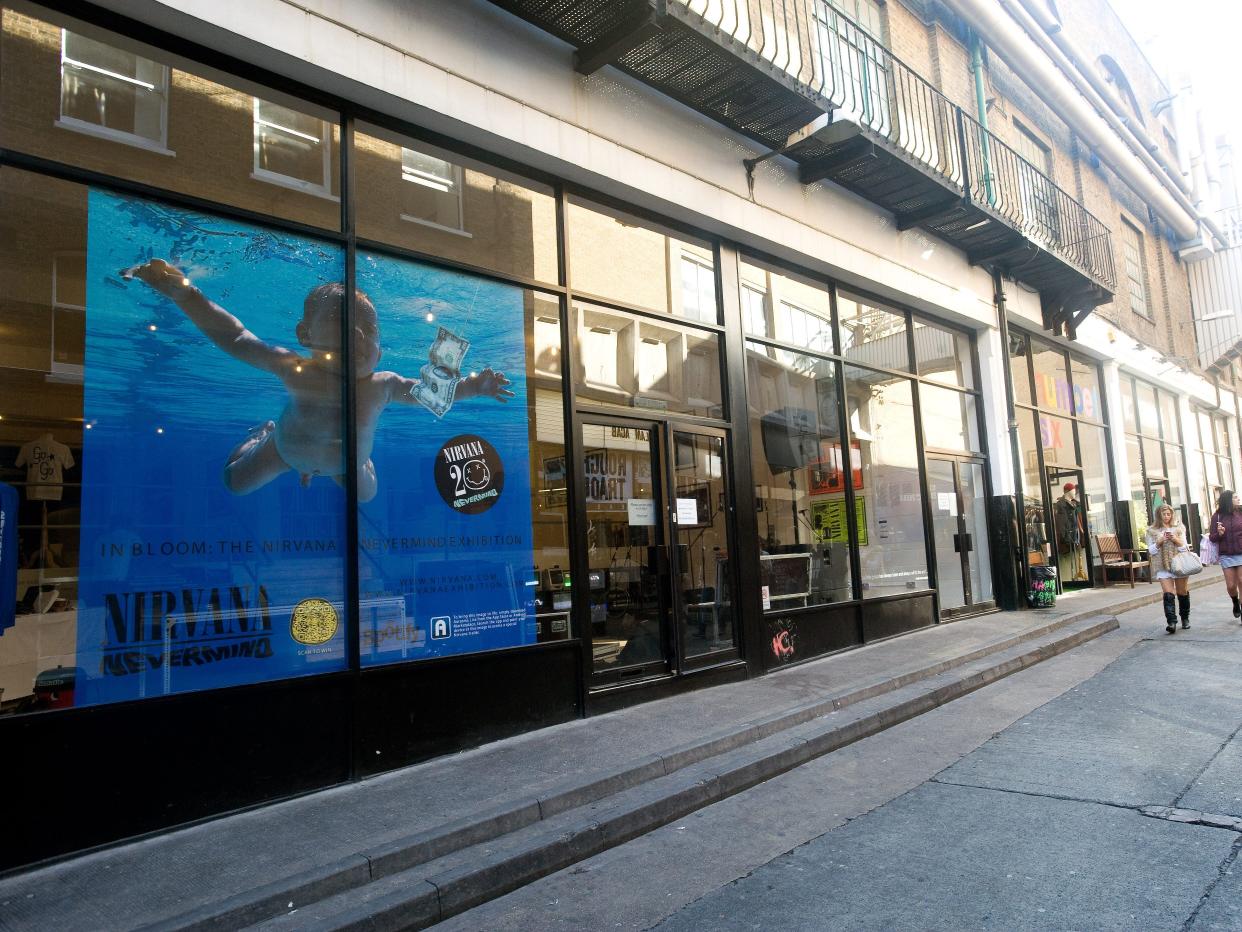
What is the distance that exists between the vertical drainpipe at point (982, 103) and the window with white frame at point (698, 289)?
18.1ft

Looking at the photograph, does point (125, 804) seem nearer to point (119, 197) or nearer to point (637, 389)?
point (119, 197)

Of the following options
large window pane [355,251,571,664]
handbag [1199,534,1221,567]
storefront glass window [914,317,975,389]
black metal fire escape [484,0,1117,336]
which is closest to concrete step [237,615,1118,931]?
large window pane [355,251,571,664]

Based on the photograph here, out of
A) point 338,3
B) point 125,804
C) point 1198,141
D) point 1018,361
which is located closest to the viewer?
point 125,804

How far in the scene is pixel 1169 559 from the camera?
10.3 metres

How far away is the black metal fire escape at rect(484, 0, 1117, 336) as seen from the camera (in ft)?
22.8

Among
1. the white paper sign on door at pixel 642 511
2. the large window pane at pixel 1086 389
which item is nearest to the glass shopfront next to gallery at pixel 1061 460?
the large window pane at pixel 1086 389

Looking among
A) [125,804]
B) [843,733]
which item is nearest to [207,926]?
[125,804]

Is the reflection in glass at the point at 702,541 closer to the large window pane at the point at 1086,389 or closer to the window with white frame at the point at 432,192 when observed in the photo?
the window with white frame at the point at 432,192

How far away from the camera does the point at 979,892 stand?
11.7 ft

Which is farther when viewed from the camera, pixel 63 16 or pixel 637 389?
pixel 637 389

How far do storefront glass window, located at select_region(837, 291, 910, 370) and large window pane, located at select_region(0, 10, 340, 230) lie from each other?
6.86m

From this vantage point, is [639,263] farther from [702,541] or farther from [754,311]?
[702,541]

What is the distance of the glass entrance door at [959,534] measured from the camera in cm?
1170

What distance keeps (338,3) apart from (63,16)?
1662 mm
